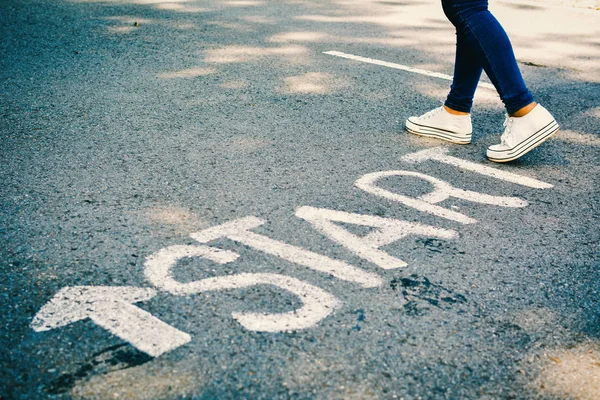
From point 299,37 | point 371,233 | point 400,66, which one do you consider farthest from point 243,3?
point 371,233

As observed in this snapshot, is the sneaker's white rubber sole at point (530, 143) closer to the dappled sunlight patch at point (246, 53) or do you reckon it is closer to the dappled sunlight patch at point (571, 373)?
the dappled sunlight patch at point (571, 373)

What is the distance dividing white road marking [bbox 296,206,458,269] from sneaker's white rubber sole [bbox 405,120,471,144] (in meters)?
1.20

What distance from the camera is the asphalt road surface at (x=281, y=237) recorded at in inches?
75.7

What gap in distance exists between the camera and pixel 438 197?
3098 millimetres

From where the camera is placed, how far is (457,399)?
71.9 inches

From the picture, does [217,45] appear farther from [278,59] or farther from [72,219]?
[72,219]

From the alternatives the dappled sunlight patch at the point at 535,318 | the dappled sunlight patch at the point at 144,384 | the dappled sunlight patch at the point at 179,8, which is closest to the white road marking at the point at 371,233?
the dappled sunlight patch at the point at 535,318

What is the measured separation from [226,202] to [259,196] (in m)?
0.16

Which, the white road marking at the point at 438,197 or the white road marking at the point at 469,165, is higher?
the white road marking at the point at 469,165

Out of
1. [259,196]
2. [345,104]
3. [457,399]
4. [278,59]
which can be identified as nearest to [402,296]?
[457,399]

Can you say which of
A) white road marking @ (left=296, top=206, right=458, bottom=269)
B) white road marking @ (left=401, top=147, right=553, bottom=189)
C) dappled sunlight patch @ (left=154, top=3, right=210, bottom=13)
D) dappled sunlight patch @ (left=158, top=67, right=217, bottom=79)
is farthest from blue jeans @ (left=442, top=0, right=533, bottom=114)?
dappled sunlight patch @ (left=154, top=3, right=210, bottom=13)

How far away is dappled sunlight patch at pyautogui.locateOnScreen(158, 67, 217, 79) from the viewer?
16.0ft

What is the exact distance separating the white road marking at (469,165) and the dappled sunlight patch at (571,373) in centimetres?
137

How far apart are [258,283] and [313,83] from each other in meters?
2.80
